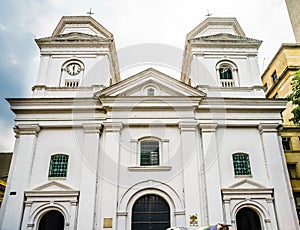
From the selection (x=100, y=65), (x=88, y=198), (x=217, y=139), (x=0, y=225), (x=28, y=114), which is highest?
(x=100, y=65)

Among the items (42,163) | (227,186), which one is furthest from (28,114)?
(227,186)

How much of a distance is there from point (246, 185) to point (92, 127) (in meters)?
8.64

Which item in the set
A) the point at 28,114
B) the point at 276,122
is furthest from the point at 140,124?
the point at 276,122

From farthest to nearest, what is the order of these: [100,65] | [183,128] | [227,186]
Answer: [100,65] < [183,128] < [227,186]

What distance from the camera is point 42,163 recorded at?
15.7m

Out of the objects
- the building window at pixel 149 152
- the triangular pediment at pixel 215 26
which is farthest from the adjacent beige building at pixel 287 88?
the building window at pixel 149 152

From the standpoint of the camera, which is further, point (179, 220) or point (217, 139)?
point (217, 139)

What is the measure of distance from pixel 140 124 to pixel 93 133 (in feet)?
8.50

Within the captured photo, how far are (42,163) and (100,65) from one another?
6833 millimetres

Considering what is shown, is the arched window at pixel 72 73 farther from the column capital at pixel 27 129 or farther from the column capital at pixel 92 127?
the column capital at pixel 27 129

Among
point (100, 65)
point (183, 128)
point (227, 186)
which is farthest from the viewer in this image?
point (100, 65)

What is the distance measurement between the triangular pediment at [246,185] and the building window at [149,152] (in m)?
4.11

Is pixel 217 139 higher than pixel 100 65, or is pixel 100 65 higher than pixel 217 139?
Result: pixel 100 65

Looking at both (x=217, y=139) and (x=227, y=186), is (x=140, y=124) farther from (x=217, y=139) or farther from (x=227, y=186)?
(x=227, y=186)
